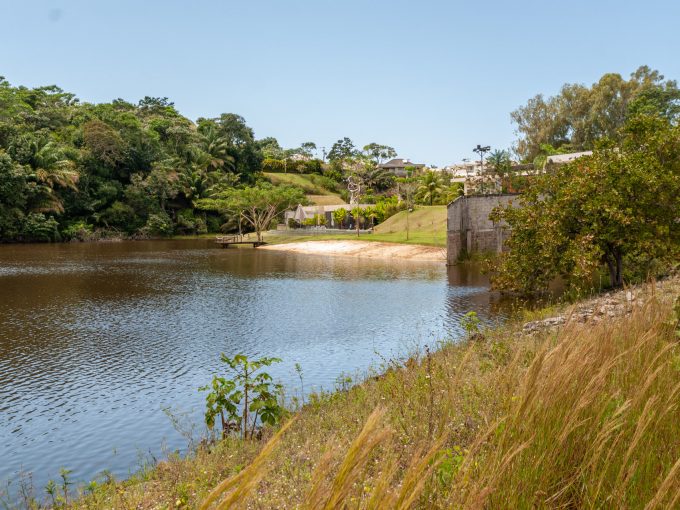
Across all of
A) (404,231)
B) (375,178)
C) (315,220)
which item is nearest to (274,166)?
(375,178)

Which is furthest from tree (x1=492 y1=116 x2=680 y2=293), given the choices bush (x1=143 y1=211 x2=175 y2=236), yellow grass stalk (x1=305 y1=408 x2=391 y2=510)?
bush (x1=143 y1=211 x2=175 y2=236)

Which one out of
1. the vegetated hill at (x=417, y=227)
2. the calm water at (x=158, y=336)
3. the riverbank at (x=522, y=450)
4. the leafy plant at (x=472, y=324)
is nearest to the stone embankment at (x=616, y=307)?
the riverbank at (x=522, y=450)

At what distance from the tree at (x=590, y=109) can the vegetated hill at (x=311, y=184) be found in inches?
1156

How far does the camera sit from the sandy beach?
40750mm

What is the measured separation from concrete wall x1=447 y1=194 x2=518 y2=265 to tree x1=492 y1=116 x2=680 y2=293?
13009 millimetres

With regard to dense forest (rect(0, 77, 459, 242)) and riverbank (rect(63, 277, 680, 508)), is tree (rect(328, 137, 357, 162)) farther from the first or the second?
riverbank (rect(63, 277, 680, 508))

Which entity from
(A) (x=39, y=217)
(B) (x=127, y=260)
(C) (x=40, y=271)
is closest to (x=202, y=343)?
(C) (x=40, y=271)

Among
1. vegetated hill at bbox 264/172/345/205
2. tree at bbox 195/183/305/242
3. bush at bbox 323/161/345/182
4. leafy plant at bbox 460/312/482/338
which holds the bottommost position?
leafy plant at bbox 460/312/482/338

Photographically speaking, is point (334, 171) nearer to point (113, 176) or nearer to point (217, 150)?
point (217, 150)

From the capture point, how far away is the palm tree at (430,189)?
66375 millimetres

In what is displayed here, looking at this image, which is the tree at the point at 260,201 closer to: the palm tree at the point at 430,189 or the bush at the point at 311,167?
the palm tree at the point at 430,189

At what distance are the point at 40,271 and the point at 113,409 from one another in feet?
84.5

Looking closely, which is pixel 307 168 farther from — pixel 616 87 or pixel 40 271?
pixel 40 271

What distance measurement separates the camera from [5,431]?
915 centimetres
